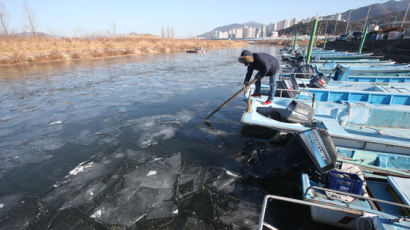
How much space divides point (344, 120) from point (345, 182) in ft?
11.1

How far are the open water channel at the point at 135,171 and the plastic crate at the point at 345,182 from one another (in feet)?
2.49

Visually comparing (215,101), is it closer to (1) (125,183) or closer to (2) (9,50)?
(1) (125,183)

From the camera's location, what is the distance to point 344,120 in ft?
17.8

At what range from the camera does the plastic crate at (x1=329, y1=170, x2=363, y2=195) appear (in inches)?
105

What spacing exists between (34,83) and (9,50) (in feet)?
51.3

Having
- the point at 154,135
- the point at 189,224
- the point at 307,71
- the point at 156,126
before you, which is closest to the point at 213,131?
the point at 154,135

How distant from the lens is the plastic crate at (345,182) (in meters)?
2.68

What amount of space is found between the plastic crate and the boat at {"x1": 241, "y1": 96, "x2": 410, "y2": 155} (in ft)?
4.56

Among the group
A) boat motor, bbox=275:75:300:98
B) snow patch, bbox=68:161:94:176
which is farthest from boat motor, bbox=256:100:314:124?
→ snow patch, bbox=68:161:94:176

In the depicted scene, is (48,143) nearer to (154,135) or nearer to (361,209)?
(154,135)

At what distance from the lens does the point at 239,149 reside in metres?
5.20

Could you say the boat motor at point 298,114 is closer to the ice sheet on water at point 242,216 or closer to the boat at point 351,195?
the boat at point 351,195

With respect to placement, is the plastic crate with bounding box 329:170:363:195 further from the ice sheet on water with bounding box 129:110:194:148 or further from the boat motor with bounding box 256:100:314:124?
the ice sheet on water with bounding box 129:110:194:148

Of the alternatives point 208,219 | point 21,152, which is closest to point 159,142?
point 208,219
